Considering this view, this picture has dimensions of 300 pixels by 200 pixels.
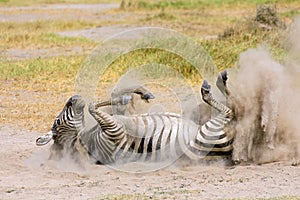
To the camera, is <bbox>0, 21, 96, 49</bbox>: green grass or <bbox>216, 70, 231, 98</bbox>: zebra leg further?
<bbox>0, 21, 96, 49</bbox>: green grass

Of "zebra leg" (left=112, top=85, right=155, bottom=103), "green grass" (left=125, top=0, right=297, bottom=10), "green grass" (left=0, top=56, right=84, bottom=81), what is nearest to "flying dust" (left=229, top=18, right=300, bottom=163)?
"zebra leg" (left=112, top=85, right=155, bottom=103)

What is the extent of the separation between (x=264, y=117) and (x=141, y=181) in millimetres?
1360

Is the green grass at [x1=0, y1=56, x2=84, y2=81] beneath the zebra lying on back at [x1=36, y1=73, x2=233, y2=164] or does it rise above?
above

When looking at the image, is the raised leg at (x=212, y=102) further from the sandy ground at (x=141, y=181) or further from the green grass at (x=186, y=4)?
the green grass at (x=186, y=4)

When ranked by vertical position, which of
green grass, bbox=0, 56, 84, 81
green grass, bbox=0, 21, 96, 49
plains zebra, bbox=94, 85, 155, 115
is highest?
green grass, bbox=0, 21, 96, 49

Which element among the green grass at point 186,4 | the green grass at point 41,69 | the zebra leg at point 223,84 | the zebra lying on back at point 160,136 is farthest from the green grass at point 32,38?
the zebra leg at point 223,84

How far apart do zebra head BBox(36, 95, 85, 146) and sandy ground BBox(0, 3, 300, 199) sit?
0.81 ft

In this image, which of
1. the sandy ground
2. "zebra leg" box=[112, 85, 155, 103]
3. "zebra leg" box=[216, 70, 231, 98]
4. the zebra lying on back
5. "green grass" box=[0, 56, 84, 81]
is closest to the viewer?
the sandy ground

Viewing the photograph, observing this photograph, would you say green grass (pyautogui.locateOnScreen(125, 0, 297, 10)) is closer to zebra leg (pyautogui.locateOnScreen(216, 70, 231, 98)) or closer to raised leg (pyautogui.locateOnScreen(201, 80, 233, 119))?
zebra leg (pyautogui.locateOnScreen(216, 70, 231, 98))

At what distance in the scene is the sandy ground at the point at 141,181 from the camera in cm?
663

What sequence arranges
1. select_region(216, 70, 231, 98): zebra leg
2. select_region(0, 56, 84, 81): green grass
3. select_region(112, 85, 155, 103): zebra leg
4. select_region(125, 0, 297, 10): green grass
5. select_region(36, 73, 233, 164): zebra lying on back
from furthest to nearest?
select_region(125, 0, 297, 10): green grass → select_region(0, 56, 84, 81): green grass → select_region(112, 85, 155, 103): zebra leg → select_region(216, 70, 231, 98): zebra leg → select_region(36, 73, 233, 164): zebra lying on back

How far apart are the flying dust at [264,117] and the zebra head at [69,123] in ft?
5.15

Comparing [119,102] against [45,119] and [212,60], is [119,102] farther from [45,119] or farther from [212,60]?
[212,60]

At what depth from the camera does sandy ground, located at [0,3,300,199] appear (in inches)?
261
